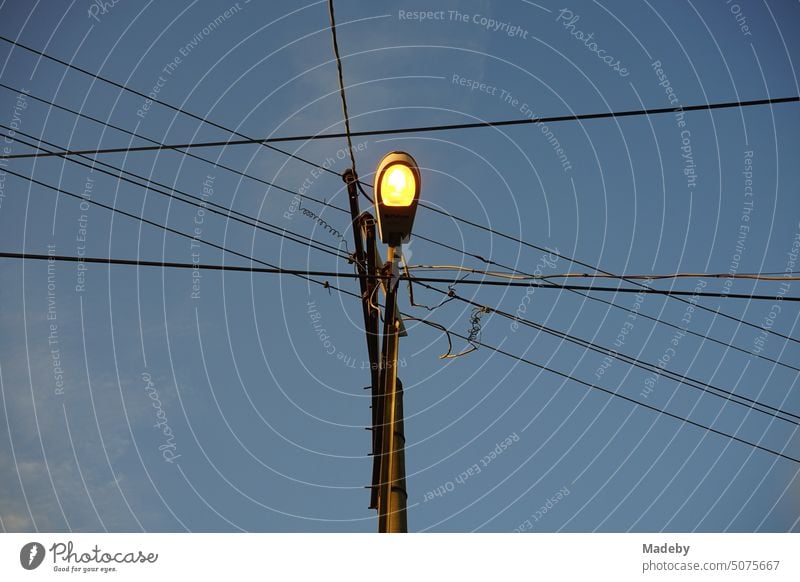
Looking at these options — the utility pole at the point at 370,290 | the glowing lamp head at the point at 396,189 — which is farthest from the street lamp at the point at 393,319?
the utility pole at the point at 370,290

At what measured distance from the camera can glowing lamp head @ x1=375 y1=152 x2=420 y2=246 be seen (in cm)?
418

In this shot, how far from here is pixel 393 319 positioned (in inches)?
197

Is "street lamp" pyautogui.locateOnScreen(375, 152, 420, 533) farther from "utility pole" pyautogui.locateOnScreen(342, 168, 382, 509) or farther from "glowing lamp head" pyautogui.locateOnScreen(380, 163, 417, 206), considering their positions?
"utility pole" pyautogui.locateOnScreen(342, 168, 382, 509)

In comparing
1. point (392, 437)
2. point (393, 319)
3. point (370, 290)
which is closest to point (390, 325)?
point (393, 319)

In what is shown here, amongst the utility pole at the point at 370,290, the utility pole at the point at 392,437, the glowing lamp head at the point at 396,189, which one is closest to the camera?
the glowing lamp head at the point at 396,189

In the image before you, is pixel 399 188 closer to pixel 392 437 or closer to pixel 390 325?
pixel 390 325

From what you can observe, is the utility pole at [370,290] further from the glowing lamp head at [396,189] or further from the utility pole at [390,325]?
the glowing lamp head at [396,189]

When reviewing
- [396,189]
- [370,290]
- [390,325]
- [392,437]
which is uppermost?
[396,189]

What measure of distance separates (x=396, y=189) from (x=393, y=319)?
3.74ft

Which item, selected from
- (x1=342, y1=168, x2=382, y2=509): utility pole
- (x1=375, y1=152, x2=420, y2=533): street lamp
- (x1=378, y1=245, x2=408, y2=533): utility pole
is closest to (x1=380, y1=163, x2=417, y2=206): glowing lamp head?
(x1=375, y1=152, x2=420, y2=533): street lamp

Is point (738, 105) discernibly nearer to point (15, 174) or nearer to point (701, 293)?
point (701, 293)

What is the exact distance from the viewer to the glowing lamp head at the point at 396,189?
418cm

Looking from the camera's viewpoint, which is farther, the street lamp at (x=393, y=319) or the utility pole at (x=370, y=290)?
the utility pole at (x=370, y=290)

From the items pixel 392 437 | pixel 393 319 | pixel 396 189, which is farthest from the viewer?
pixel 393 319
